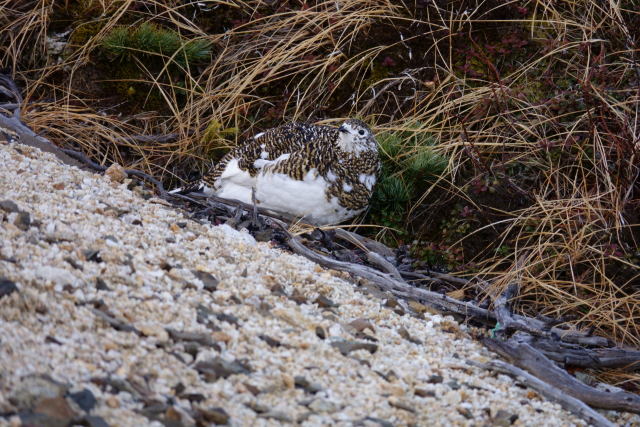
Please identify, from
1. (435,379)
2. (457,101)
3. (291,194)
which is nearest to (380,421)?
(435,379)

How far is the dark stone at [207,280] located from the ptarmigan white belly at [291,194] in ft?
Result: 4.65

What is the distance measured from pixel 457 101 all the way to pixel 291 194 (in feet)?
3.65

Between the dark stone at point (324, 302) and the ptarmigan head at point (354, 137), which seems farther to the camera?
the ptarmigan head at point (354, 137)

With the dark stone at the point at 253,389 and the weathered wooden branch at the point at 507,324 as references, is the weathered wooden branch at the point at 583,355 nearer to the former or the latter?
the weathered wooden branch at the point at 507,324

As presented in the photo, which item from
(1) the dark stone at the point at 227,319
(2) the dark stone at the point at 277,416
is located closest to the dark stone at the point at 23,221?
(1) the dark stone at the point at 227,319

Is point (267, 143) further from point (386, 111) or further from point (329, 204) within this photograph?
point (386, 111)

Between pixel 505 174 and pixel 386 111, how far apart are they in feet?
3.52

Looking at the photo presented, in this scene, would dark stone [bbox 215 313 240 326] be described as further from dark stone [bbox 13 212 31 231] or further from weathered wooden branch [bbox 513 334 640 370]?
weathered wooden branch [bbox 513 334 640 370]

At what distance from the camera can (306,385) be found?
1951 mm

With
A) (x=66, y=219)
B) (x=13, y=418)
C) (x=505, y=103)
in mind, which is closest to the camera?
(x=13, y=418)

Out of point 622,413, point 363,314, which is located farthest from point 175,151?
point 622,413

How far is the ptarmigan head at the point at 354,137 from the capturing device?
390cm

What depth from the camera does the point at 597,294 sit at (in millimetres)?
3121

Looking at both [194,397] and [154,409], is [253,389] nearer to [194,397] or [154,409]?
[194,397]
